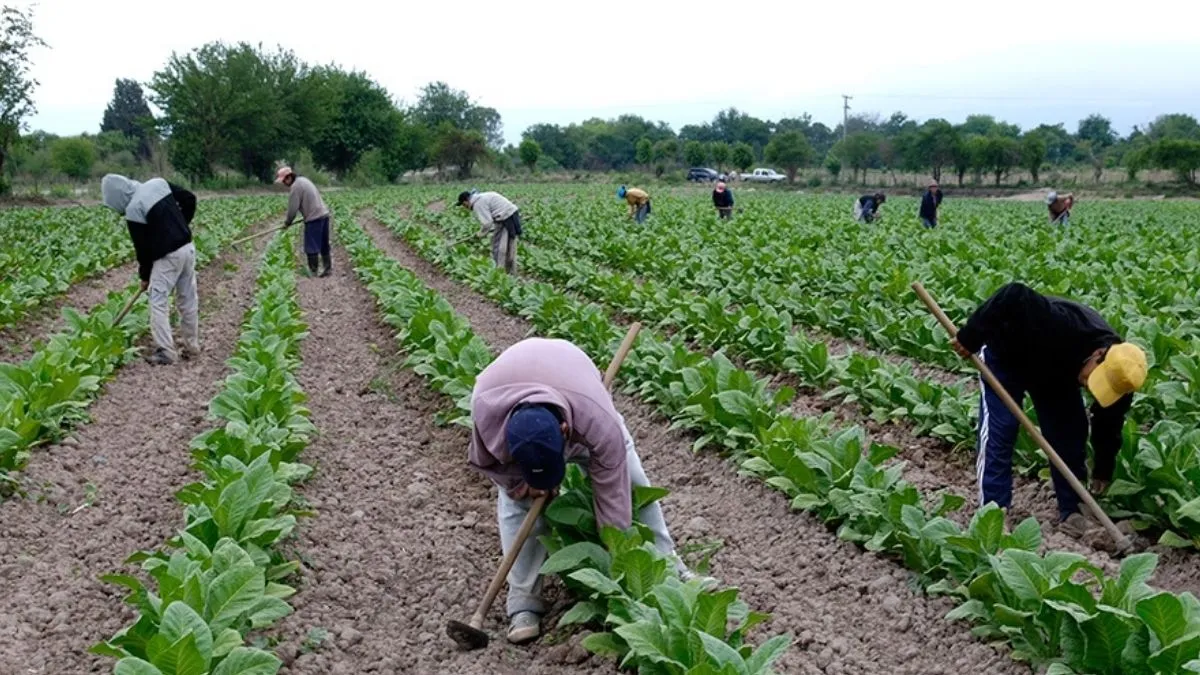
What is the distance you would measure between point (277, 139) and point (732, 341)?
52.0 metres

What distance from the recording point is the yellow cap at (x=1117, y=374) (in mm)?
4605

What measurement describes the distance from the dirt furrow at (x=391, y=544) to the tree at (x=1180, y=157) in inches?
2074

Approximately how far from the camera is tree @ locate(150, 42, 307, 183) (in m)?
53.3

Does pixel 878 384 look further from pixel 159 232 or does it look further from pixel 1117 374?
pixel 159 232

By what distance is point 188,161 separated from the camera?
53.1 meters

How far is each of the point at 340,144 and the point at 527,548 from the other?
64.3 meters

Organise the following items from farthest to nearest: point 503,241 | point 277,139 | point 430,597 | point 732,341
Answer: point 277,139 → point 503,241 → point 732,341 → point 430,597

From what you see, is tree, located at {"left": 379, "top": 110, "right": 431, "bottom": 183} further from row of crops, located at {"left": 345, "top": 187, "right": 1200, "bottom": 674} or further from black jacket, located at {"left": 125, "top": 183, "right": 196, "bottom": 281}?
row of crops, located at {"left": 345, "top": 187, "right": 1200, "bottom": 674}

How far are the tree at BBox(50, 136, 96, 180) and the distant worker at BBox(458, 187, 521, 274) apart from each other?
2188 inches

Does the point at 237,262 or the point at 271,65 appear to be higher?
the point at 271,65

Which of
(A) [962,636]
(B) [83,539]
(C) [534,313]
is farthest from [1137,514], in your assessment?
(C) [534,313]

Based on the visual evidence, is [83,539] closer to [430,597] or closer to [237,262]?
[430,597]

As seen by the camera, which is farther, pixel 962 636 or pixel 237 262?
pixel 237 262

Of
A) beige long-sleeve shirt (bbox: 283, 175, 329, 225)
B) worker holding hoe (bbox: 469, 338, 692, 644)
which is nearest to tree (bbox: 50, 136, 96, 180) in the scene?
beige long-sleeve shirt (bbox: 283, 175, 329, 225)
